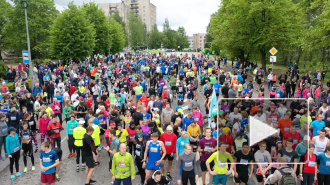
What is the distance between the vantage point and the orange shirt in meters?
4.16

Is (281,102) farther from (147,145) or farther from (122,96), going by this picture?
(122,96)

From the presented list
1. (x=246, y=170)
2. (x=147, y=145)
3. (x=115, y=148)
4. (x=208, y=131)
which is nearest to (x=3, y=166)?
(x=115, y=148)

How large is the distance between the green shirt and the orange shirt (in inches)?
136

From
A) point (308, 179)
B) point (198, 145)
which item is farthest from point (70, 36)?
point (308, 179)

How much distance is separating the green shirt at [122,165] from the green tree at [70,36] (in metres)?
28.3

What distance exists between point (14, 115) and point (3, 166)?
1844 mm

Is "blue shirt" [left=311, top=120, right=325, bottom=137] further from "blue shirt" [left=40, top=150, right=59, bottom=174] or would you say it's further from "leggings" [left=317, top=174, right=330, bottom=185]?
"blue shirt" [left=40, top=150, right=59, bottom=174]

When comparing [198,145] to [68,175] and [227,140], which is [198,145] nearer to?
[227,140]

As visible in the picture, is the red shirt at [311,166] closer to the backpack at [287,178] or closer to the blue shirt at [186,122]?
the backpack at [287,178]

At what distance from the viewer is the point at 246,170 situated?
6426 millimetres

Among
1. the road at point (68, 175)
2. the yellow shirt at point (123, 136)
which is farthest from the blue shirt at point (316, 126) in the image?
the yellow shirt at point (123, 136)

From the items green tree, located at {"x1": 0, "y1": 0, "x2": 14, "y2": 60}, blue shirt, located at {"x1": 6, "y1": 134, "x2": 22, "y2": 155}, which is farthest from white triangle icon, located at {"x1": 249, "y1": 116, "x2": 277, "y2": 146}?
green tree, located at {"x1": 0, "y1": 0, "x2": 14, "y2": 60}

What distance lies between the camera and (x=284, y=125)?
4305 millimetres

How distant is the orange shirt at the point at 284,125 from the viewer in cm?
416
